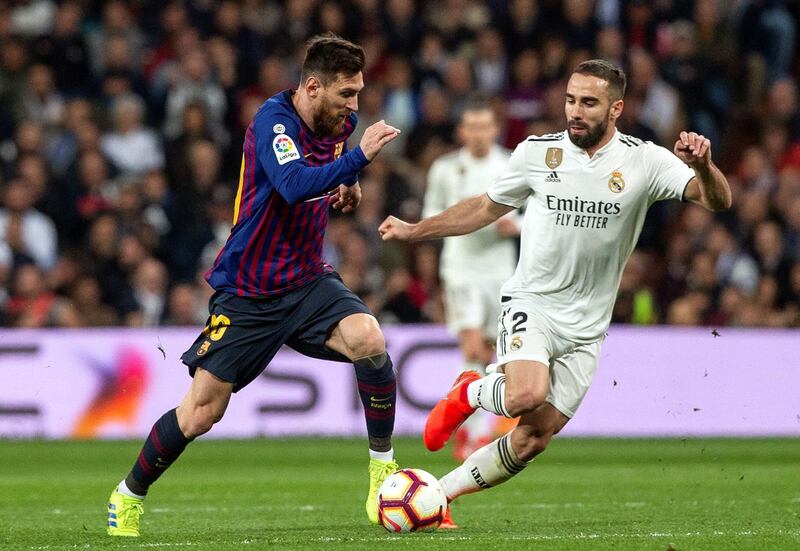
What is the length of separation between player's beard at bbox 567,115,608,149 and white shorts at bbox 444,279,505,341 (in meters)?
4.09

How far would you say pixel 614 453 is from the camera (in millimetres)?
11992

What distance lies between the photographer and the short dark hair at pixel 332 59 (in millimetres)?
6875

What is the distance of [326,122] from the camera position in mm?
7062

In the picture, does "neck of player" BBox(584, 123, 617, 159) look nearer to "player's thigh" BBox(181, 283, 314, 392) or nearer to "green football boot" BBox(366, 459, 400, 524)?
"player's thigh" BBox(181, 283, 314, 392)

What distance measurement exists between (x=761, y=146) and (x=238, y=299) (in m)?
10.6

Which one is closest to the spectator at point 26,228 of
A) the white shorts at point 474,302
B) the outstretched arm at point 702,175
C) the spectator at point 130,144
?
the spectator at point 130,144

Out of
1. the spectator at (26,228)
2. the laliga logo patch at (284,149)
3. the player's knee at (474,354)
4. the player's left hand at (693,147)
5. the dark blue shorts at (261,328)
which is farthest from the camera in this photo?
the spectator at (26,228)

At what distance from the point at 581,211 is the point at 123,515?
260cm

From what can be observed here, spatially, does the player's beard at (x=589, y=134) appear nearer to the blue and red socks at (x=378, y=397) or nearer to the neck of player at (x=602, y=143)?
the neck of player at (x=602, y=143)

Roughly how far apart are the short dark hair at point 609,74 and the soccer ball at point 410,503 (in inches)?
79.3

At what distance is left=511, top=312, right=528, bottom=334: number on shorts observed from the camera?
7109 millimetres

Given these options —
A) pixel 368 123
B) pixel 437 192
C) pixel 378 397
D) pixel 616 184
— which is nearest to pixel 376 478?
pixel 378 397

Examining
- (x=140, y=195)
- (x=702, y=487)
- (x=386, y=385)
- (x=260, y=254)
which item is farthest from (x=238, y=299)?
(x=140, y=195)

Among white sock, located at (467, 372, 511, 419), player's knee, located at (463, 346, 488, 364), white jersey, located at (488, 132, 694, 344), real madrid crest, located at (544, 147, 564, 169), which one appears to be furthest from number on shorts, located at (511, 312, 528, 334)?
player's knee, located at (463, 346, 488, 364)
